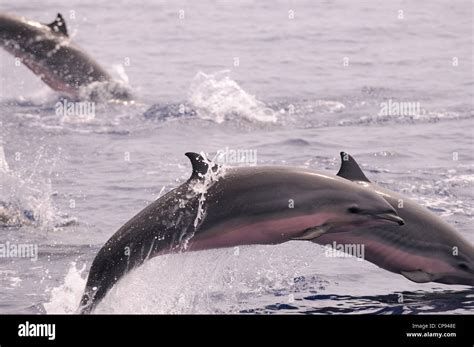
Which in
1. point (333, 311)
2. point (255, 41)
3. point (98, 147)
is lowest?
point (333, 311)

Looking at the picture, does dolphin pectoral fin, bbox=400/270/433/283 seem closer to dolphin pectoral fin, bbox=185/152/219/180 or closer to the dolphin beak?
the dolphin beak

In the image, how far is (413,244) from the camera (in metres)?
12.4

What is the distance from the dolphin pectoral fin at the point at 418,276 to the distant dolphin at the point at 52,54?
448 inches

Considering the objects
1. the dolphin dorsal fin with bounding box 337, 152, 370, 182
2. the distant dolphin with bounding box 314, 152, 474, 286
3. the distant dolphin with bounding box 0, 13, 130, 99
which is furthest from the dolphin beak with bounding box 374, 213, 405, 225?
the distant dolphin with bounding box 0, 13, 130, 99

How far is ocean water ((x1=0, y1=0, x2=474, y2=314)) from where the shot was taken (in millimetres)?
12500

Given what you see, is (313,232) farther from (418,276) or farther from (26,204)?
(26,204)

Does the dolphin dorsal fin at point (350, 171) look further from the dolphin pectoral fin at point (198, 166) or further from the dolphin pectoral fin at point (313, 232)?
the dolphin pectoral fin at point (198, 166)

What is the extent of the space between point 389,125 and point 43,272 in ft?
30.7

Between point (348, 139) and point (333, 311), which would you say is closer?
point (333, 311)

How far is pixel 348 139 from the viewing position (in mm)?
20172

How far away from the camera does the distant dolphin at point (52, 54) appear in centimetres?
2211

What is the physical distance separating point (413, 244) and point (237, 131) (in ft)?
28.5

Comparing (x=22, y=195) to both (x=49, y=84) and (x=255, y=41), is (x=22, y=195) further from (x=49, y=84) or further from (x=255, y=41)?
(x=255, y=41)
